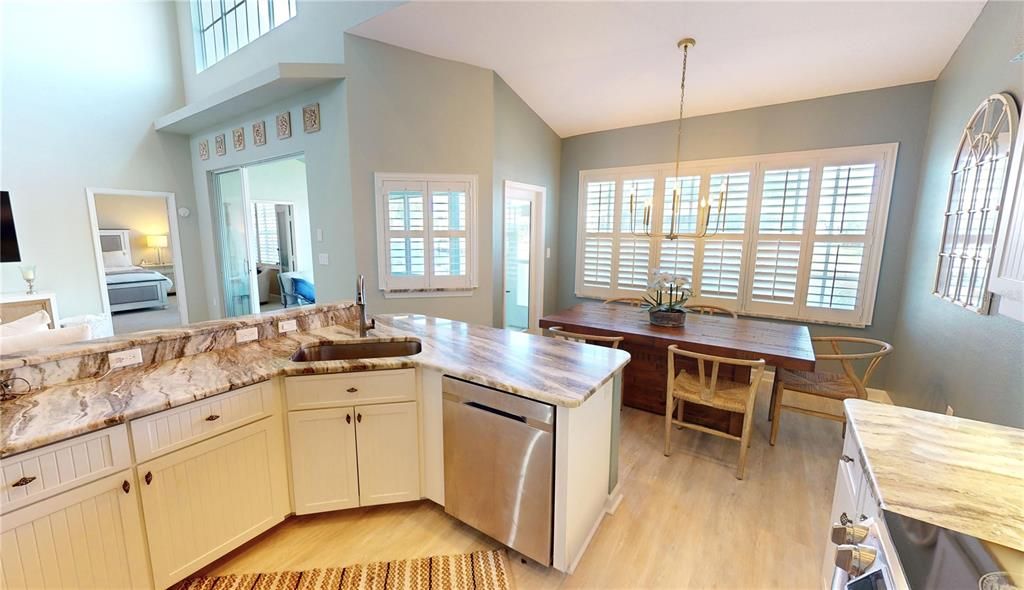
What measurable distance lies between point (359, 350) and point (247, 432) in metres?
0.69

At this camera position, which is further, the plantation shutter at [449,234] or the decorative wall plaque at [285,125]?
the decorative wall plaque at [285,125]

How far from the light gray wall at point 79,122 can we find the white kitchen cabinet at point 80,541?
490 cm

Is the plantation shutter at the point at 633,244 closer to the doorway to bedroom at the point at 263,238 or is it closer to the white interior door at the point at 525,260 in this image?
the white interior door at the point at 525,260

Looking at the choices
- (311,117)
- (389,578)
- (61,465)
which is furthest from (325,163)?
(389,578)

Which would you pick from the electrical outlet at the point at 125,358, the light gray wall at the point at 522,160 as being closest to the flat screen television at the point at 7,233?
the electrical outlet at the point at 125,358

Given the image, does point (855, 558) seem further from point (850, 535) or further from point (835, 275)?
point (835, 275)

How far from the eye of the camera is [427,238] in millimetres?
3654

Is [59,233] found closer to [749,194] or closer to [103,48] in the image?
[103,48]

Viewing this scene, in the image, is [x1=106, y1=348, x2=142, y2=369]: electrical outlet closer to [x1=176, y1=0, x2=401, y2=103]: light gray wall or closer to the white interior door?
[x1=176, y1=0, x2=401, y2=103]: light gray wall

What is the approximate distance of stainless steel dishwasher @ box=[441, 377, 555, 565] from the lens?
1.56m

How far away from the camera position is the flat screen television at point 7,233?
396 cm

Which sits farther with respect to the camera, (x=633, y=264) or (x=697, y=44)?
(x=633, y=264)

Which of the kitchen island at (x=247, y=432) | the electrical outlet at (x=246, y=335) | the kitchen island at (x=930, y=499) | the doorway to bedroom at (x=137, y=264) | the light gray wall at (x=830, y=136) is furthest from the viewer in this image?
the doorway to bedroom at (x=137, y=264)

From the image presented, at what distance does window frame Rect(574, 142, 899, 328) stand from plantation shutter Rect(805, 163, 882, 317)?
17mm
